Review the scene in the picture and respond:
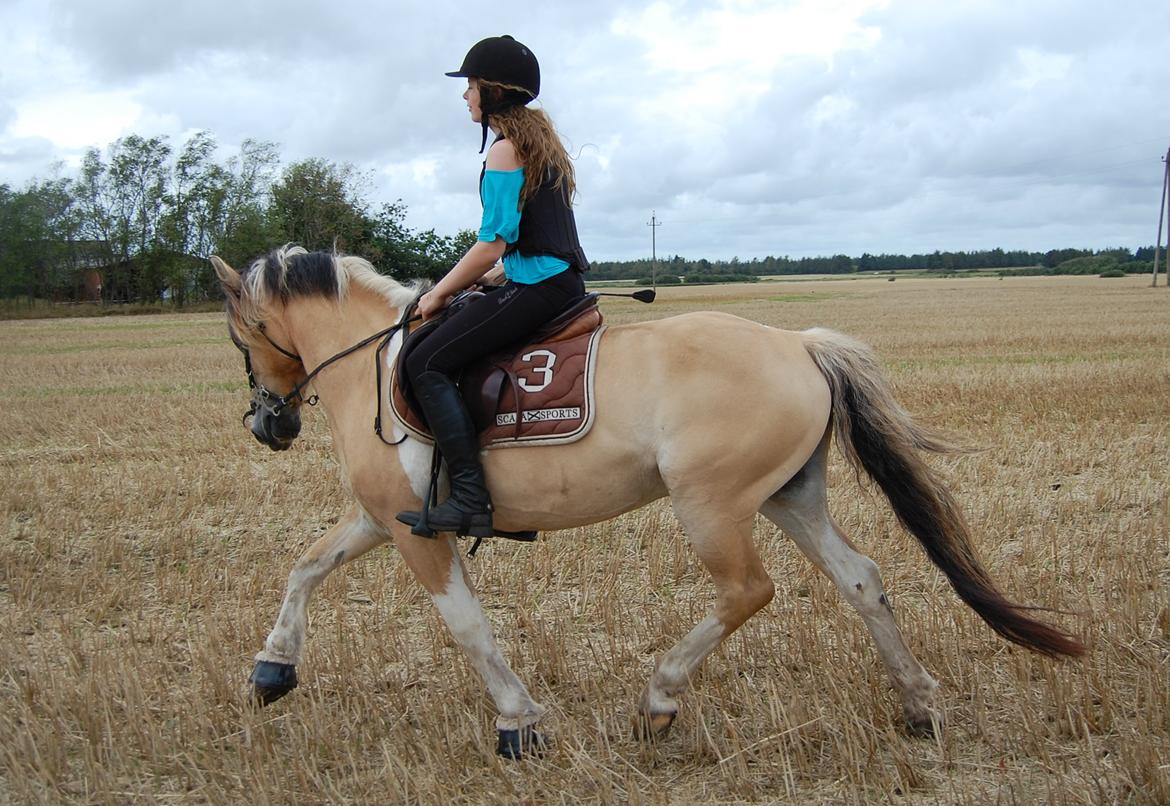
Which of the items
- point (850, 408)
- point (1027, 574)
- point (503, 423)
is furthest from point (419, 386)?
point (1027, 574)

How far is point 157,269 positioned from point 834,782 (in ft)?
216

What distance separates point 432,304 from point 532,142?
0.82 meters

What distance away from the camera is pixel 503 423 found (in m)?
4.09

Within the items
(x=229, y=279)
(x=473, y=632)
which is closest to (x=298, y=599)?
(x=473, y=632)

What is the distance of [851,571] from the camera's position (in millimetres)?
4223

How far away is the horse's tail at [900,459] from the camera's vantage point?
4160 mm

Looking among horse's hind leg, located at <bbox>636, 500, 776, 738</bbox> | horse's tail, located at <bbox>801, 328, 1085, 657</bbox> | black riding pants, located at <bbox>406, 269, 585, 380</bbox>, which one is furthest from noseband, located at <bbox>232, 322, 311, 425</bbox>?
horse's tail, located at <bbox>801, 328, 1085, 657</bbox>

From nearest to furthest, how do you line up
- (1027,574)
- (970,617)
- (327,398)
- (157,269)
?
(327,398) < (970,617) < (1027,574) < (157,269)

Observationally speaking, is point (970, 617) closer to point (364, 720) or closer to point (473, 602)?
point (473, 602)

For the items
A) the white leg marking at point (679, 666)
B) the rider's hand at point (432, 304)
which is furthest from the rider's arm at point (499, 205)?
the white leg marking at point (679, 666)

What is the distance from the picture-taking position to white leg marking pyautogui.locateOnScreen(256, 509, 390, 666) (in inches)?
171

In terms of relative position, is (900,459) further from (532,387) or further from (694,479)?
(532,387)

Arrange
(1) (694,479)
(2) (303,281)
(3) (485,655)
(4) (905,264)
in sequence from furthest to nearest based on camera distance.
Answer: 1. (4) (905,264)
2. (2) (303,281)
3. (3) (485,655)
4. (1) (694,479)

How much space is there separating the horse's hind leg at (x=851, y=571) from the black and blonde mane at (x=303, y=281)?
78.7 inches
